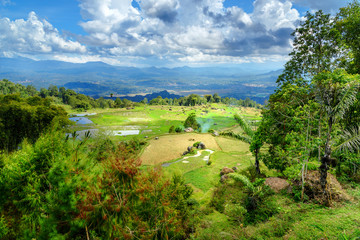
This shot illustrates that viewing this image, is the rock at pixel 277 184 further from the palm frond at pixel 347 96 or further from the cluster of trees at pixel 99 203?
the cluster of trees at pixel 99 203

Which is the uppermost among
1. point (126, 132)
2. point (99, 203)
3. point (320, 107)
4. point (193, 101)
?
point (320, 107)

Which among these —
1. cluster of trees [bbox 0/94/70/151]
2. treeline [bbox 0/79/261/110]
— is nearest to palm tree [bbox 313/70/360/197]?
cluster of trees [bbox 0/94/70/151]

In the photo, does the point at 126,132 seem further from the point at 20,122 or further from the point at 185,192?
the point at 185,192

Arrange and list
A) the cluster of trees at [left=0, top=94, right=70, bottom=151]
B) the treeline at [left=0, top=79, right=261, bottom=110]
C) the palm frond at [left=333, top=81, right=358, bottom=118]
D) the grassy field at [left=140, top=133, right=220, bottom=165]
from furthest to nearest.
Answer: the treeline at [left=0, top=79, right=261, bottom=110]
the grassy field at [left=140, top=133, right=220, bottom=165]
the cluster of trees at [left=0, top=94, right=70, bottom=151]
the palm frond at [left=333, top=81, right=358, bottom=118]

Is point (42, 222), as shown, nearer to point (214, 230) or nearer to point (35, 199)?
point (35, 199)

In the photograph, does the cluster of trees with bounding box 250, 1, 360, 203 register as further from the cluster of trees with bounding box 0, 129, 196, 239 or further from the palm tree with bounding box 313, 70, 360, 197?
the cluster of trees with bounding box 0, 129, 196, 239

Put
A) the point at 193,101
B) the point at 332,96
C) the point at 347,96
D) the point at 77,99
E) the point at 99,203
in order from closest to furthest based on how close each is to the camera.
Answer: the point at 99,203 → the point at 347,96 → the point at 332,96 → the point at 77,99 → the point at 193,101

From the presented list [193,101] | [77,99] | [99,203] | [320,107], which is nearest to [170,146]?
[320,107]

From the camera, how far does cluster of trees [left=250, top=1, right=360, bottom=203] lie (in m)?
8.20

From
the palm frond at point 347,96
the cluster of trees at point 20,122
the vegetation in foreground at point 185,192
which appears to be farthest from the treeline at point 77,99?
the palm frond at point 347,96

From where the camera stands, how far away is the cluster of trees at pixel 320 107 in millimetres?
8195

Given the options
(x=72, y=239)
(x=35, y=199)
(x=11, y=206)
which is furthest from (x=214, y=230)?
(x=11, y=206)

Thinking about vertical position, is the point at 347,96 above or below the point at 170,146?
above

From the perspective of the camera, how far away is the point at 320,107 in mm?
9000
